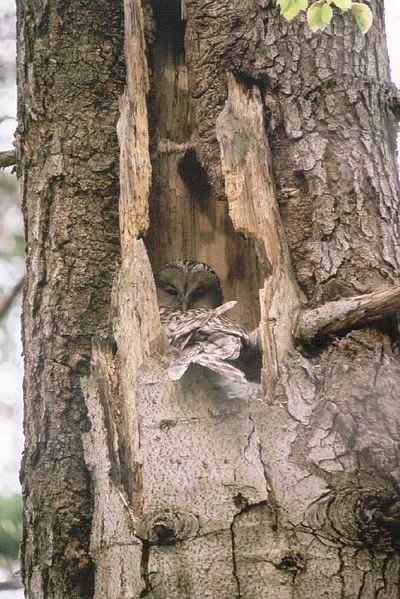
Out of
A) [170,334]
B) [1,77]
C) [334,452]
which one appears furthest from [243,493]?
[1,77]

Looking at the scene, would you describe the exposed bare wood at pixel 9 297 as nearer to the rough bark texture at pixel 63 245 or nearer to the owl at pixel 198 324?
the owl at pixel 198 324

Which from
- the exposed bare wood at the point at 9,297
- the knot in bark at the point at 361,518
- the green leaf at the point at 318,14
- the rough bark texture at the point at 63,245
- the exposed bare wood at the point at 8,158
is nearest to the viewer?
the knot in bark at the point at 361,518

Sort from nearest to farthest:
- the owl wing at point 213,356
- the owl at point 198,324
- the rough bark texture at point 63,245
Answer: the owl wing at point 213,356
the owl at point 198,324
the rough bark texture at point 63,245

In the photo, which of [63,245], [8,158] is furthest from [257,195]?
[8,158]

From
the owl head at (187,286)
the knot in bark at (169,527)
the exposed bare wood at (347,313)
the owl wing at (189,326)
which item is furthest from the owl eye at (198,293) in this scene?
the knot in bark at (169,527)

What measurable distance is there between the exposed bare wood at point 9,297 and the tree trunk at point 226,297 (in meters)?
2.39

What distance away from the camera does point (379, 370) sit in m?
2.75

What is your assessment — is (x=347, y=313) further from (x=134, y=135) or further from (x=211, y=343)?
(x=134, y=135)

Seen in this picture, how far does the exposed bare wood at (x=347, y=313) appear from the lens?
2750 mm

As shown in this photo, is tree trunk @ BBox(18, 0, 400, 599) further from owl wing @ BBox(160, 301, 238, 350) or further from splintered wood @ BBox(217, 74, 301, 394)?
owl wing @ BBox(160, 301, 238, 350)

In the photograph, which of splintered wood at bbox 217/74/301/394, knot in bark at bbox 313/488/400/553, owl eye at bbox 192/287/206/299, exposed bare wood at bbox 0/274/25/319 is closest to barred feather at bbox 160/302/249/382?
splintered wood at bbox 217/74/301/394

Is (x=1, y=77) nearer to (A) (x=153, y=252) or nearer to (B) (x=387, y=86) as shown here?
(A) (x=153, y=252)

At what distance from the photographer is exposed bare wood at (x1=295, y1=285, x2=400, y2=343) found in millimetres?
2750

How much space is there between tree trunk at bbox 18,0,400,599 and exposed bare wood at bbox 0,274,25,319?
239 cm
